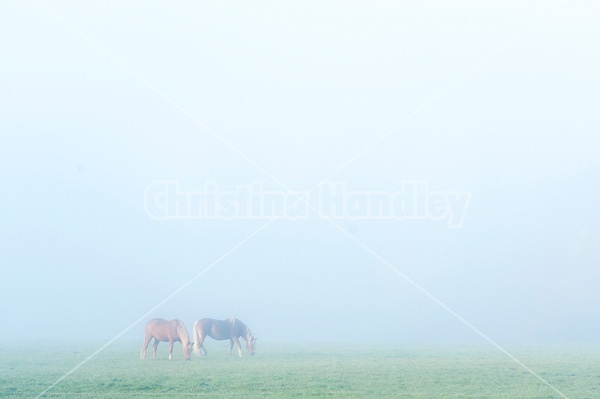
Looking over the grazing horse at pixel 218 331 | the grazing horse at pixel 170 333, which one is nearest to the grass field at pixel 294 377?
the grazing horse at pixel 170 333

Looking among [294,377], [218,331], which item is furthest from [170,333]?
[294,377]

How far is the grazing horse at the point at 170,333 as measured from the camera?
80.2 ft

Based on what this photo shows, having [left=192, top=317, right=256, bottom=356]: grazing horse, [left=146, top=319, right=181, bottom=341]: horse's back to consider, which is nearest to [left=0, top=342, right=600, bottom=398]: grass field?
[left=192, top=317, right=256, bottom=356]: grazing horse

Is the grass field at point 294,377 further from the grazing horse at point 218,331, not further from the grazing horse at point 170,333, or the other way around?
the grazing horse at point 218,331

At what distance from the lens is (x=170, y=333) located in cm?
2462

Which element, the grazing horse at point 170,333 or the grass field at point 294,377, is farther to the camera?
the grazing horse at point 170,333

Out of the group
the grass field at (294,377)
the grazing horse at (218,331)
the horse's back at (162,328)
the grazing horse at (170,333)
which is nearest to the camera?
the grass field at (294,377)

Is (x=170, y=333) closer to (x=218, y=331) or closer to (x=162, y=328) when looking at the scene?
(x=162, y=328)

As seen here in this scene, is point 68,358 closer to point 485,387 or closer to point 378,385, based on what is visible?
point 378,385

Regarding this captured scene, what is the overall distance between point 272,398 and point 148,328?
1090cm

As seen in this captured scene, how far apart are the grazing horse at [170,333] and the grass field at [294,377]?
1.60 ft

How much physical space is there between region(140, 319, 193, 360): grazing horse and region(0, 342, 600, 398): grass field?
49 cm

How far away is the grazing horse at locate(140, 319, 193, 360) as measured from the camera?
24.4 meters

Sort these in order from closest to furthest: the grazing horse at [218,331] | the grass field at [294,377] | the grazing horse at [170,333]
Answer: the grass field at [294,377] < the grazing horse at [170,333] < the grazing horse at [218,331]
